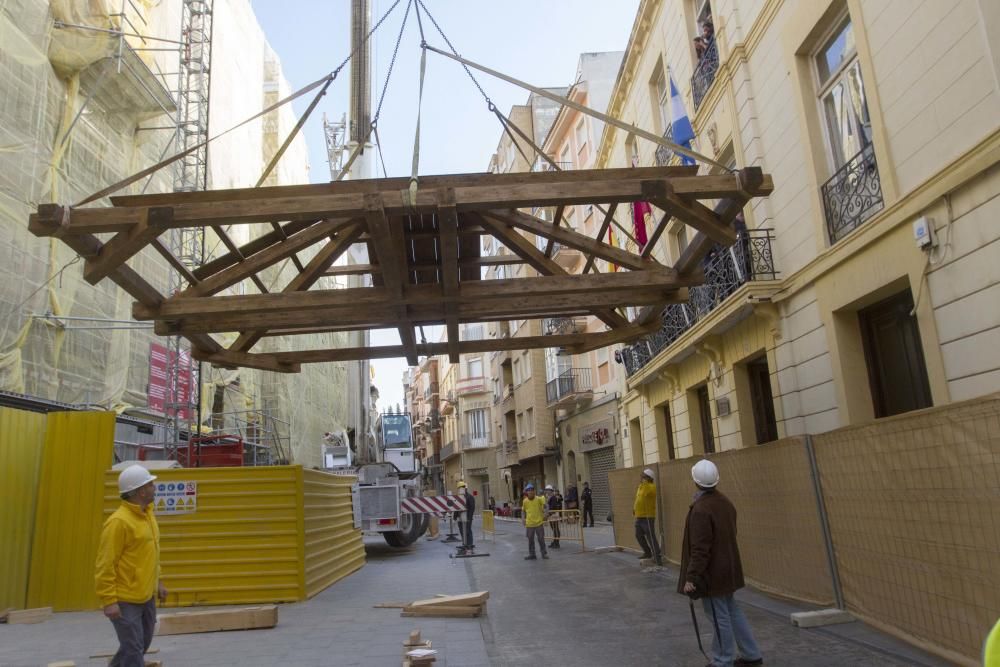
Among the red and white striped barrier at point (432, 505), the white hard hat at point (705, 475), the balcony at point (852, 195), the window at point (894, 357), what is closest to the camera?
the white hard hat at point (705, 475)

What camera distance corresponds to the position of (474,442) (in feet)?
179

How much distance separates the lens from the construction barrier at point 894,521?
5.02m

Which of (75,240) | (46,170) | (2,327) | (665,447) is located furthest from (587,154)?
(75,240)

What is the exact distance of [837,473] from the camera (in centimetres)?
707

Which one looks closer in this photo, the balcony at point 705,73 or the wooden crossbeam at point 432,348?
the wooden crossbeam at point 432,348

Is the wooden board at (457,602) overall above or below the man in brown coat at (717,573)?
below

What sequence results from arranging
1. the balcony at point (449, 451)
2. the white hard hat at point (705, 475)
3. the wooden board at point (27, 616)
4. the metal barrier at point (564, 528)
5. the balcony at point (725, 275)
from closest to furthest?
the white hard hat at point (705, 475), the wooden board at point (27, 616), the balcony at point (725, 275), the metal barrier at point (564, 528), the balcony at point (449, 451)

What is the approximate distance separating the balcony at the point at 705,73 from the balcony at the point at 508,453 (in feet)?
98.5

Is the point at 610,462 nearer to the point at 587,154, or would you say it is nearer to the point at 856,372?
the point at 587,154

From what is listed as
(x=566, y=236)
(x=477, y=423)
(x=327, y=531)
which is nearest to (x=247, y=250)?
(x=566, y=236)

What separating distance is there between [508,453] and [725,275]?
106ft

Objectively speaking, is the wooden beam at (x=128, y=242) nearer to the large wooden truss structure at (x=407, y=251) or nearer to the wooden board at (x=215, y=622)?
the large wooden truss structure at (x=407, y=251)

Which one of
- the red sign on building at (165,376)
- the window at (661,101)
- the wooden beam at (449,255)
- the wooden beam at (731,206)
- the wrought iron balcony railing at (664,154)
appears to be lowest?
the wooden beam at (449,255)

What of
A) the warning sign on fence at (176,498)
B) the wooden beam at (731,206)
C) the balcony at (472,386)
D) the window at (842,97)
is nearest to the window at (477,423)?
the balcony at (472,386)
